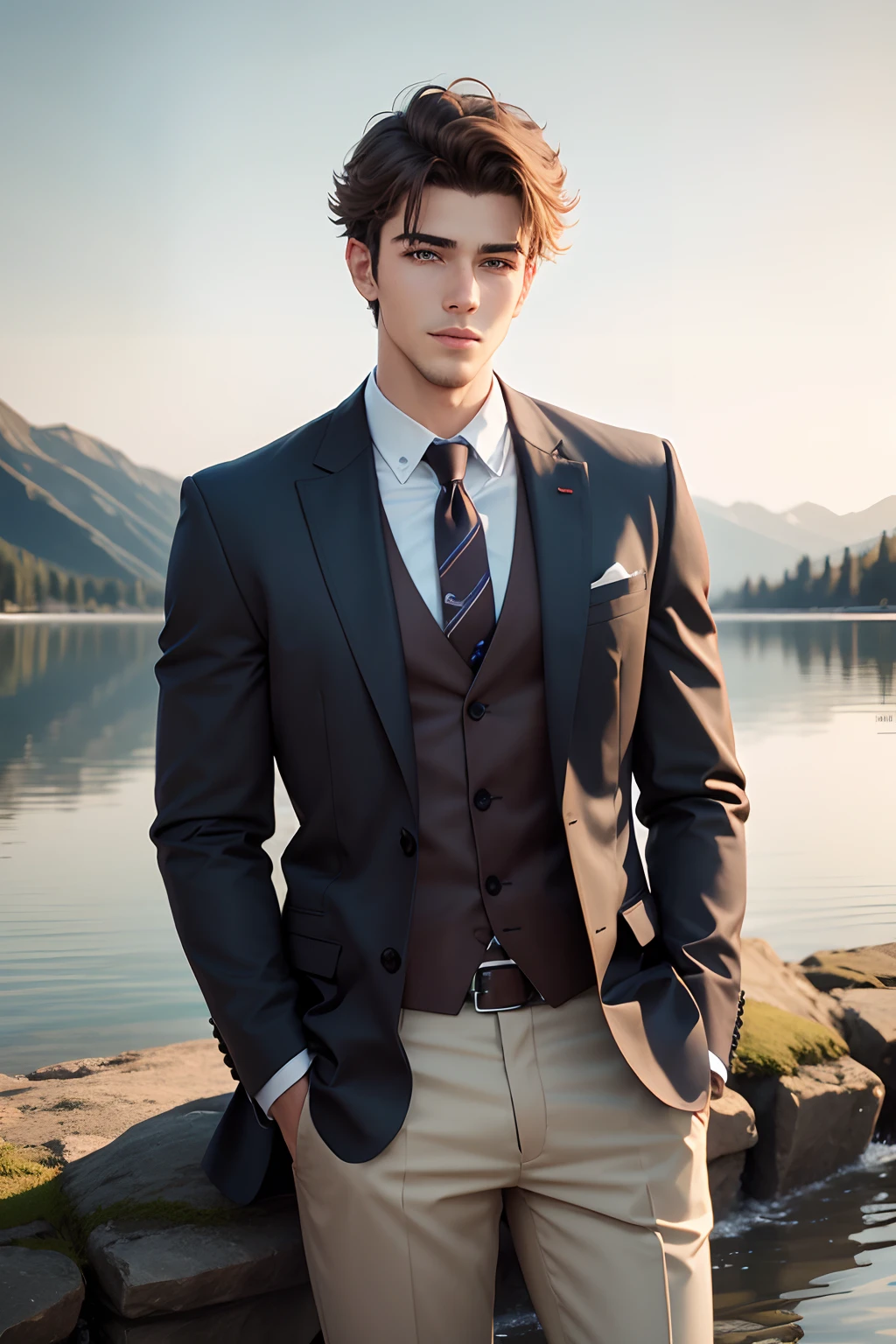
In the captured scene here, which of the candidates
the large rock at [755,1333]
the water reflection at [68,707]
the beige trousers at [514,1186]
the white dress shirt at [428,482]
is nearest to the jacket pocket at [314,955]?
the beige trousers at [514,1186]

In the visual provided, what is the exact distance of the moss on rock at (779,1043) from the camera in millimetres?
2525

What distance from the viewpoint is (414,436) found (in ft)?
4.87

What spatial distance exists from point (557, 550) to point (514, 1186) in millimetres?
765

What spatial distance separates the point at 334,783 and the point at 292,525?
32 centimetres

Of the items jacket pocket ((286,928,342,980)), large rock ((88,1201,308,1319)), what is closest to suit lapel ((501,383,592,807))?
jacket pocket ((286,928,342,980))

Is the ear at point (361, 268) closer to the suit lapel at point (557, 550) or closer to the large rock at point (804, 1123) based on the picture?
the suit lapel at point (557, 550)

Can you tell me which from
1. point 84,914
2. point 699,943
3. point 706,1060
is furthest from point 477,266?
point 84,914

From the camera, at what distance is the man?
4.35 feet

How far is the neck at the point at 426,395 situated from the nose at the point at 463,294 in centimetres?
9

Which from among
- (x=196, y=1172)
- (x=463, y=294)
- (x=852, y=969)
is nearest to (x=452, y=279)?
(x=463, y=294)

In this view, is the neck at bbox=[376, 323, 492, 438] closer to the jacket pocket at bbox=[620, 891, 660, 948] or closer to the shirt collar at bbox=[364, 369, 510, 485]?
the shirt collar at bbox=[364, 369, 510, 485]

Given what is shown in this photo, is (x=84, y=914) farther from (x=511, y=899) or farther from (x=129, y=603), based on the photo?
(x=511, y=899)

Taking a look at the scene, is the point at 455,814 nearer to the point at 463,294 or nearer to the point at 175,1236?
the point at 463,294

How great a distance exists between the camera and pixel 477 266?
1.43 m
